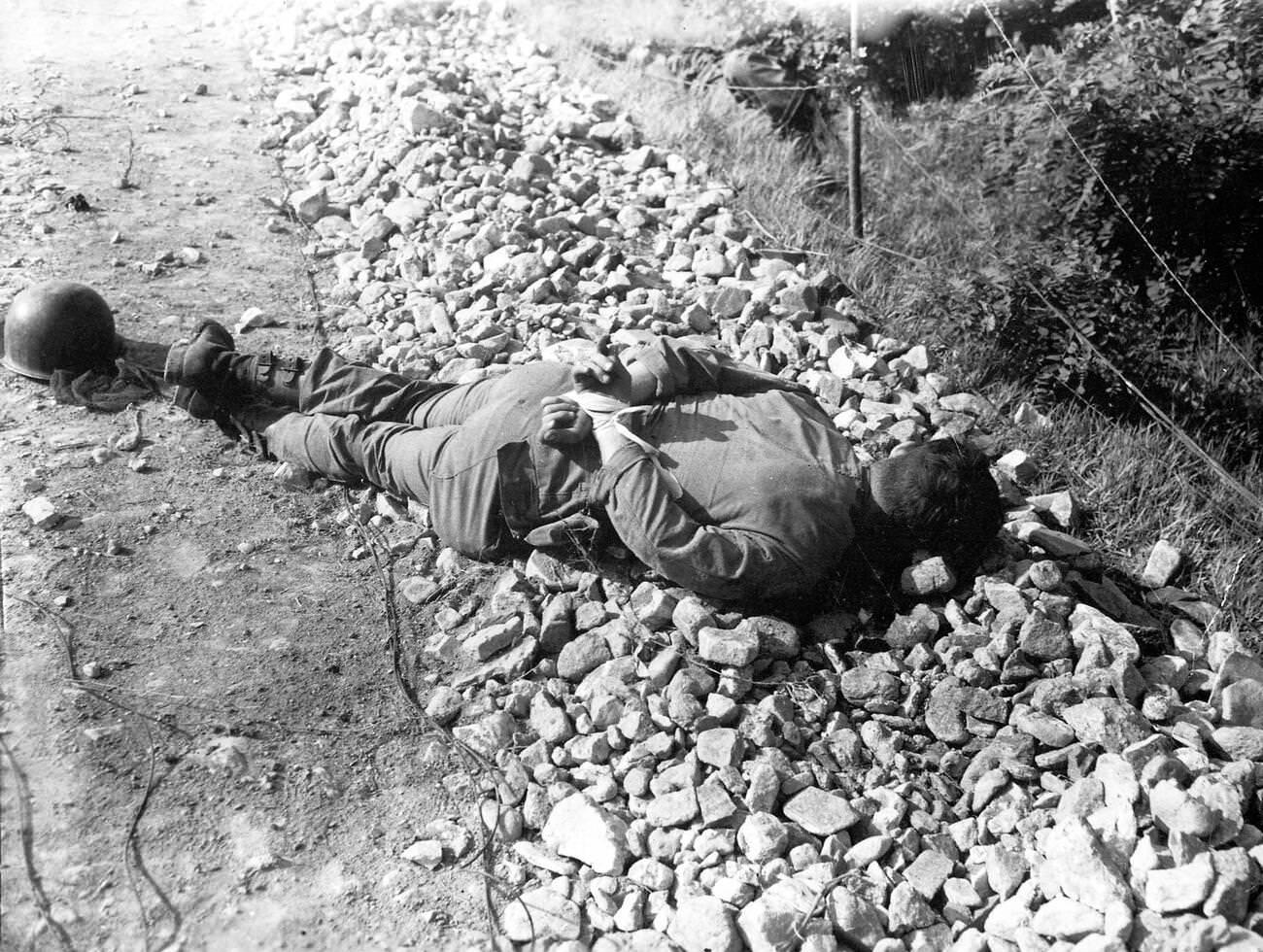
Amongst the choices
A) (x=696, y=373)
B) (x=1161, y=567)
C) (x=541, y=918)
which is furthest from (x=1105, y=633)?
(x=541, y=918)

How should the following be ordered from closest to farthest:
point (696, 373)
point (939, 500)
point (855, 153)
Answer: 1. point (939, 500)
2. point (696, 373)
3. point (855, 153)

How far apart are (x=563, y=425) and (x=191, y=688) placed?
54.5 inches

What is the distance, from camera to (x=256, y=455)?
14.5 ft

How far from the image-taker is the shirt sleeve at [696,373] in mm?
3842

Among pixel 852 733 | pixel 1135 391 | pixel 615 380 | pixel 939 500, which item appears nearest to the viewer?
pixel 852 733

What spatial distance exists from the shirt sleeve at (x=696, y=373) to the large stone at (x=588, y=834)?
1.46 meters

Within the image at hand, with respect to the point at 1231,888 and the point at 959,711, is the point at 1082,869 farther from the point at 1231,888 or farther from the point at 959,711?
the point at 959,711

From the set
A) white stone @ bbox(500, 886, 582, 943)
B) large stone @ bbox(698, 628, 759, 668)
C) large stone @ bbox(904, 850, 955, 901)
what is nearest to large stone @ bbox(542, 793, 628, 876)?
white stone @ bbox(500, 886, 582, 943)

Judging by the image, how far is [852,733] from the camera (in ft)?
10.6

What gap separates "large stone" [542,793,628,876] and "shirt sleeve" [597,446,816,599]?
75cm

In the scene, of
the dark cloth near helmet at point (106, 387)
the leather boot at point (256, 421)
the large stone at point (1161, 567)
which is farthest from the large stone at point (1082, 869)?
the dark cloth near helmet at point (106, 387)

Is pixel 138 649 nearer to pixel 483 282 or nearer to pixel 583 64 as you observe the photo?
pixel 483 282

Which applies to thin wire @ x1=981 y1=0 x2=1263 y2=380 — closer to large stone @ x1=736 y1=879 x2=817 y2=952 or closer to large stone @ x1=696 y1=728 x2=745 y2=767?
large stone @ x1=696 y1=728 x2=745 y2=767

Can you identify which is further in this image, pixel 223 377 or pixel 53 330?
pixel 53 330
